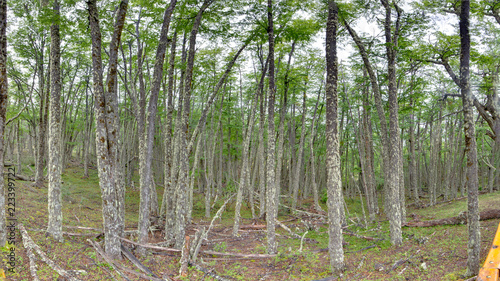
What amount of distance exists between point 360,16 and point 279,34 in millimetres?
3187

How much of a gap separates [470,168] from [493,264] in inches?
76.3

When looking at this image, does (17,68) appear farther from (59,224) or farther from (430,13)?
(430,13)

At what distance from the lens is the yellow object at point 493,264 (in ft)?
14.4

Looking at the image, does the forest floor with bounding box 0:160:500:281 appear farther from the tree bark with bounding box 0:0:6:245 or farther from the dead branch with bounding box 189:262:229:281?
the tree bark with bounding box 0:0:6:245

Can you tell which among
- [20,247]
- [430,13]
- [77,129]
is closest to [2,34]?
[20,247]

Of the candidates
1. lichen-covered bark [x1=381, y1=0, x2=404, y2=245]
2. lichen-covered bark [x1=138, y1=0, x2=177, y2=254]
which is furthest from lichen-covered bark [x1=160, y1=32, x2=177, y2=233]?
lichen-covered bark [x1=381, y1=0, x2=404, y2=245]

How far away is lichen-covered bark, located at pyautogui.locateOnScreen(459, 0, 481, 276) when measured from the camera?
18.2 ft

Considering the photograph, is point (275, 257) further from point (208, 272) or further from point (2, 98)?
point (2, 98)

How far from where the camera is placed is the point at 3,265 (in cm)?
550

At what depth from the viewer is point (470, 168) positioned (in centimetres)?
571

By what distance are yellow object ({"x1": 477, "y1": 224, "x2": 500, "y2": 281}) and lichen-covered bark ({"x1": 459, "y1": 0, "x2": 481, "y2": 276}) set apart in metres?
0.90

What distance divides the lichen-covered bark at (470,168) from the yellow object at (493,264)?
0.90 m

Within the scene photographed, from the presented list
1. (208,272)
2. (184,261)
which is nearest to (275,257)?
(208,272)

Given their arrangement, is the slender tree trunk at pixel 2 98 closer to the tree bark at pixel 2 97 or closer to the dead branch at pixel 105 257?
the tree bark at pixel 2 97
